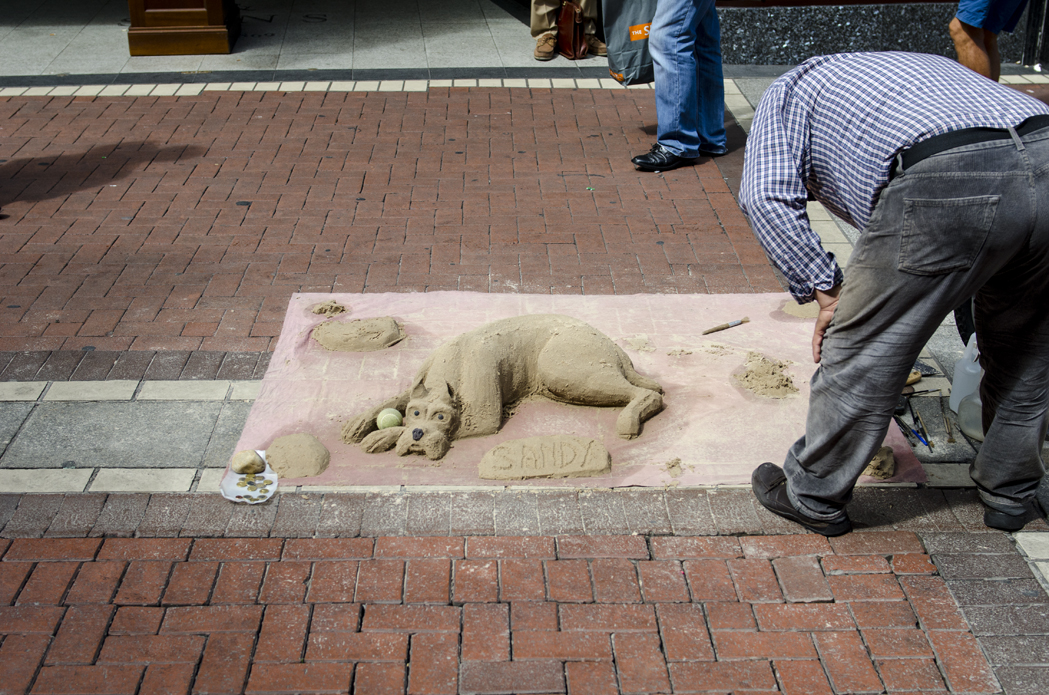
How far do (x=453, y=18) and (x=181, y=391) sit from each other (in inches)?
308

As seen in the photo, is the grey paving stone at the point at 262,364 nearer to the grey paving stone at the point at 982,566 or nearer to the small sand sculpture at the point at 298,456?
the small sand sculpture at the point at 298,456

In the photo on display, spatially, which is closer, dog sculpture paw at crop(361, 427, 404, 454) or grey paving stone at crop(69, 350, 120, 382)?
dog sculpture paw at crop(361, 427, 404, 454)

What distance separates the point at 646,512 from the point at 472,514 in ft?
2.23

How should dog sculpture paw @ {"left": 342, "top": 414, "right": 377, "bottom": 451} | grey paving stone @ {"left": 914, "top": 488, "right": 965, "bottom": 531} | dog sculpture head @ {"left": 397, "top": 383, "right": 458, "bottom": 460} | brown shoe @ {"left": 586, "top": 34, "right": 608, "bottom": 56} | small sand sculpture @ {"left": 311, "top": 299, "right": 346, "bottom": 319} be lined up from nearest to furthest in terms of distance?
grey paving stone @ {"left": 914, "top": 488, "right": 965, "bottom": 531} → dog sculpture head @ {"left": 397, "top": 383, "right": 458, "bottom": 460} → dog sculpture paw @ {"left": 342, "top": 414, "right": 377, "bottom": 451} → small sand sculpture @ {"left": 311, "top": 299, "right": 346, "bottom": 319} → brown shoe @ {"left": 586, "top": 34, "right": 608, "bottom": 56}

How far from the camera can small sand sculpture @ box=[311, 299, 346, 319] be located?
188 inches

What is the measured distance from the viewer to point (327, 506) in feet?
11.3

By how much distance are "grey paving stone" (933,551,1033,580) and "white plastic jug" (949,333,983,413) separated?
943 mm

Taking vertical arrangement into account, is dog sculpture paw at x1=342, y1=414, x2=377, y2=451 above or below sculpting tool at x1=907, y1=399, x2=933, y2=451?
above

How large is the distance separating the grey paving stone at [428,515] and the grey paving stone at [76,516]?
121 cm

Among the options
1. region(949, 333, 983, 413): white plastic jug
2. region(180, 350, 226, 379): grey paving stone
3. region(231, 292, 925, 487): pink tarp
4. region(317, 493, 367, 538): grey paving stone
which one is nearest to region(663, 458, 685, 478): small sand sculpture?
region(231, 292, 925, 487): pink tarp

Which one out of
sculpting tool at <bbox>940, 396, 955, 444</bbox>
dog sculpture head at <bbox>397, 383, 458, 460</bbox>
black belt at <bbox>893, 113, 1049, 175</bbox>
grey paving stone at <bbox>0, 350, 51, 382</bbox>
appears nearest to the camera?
black belt at <bbox>893, 113, 1049, 175</bbox>

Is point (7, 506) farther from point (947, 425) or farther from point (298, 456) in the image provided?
point (947, 425)

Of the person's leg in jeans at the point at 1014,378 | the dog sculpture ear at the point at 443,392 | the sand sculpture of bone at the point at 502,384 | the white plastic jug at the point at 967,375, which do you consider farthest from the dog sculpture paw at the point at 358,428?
the white plastic jug at the point at 967,375

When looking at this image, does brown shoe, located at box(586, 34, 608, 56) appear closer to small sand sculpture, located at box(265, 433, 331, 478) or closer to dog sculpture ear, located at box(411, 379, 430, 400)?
dog sculpture ear, located at box(411, 379, 430, 400)
